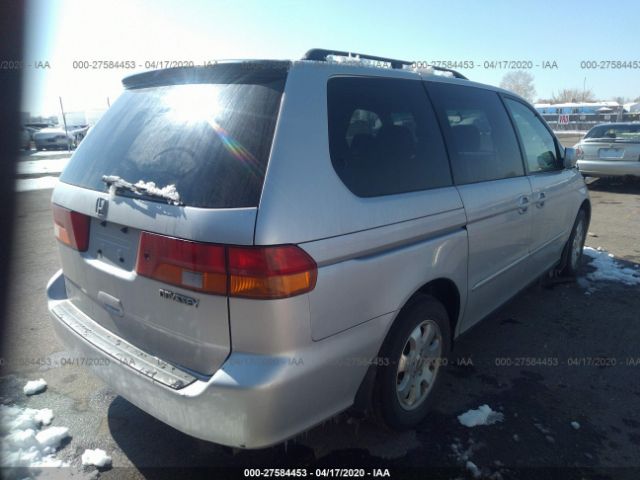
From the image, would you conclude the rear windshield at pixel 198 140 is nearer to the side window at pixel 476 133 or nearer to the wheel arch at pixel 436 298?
the wheel arch at pixel 436 298

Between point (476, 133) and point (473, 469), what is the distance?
2115 millimetres

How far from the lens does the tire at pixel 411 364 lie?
232 cm

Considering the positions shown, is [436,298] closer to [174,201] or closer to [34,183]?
[174,201]

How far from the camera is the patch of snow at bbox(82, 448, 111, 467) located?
7.63ft

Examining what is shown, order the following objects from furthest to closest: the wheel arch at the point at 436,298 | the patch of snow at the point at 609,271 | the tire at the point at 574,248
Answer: the patch of snow at the point at 609,271 → the tire at the point at 574,248 → the wheel arch at the point at 436,298

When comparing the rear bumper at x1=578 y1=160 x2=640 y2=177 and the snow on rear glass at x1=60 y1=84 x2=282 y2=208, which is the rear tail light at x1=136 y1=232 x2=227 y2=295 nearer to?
the snow on rear glass at x1=60 y1=84 x2=282 y2=208

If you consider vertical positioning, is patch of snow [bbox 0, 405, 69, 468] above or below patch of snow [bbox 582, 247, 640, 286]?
below

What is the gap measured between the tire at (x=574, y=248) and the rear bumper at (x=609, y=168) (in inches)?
251

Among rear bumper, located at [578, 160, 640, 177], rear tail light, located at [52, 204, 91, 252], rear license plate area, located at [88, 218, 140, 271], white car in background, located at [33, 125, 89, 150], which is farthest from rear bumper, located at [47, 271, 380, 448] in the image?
white car in background, located at [33, 125, 89, 150]

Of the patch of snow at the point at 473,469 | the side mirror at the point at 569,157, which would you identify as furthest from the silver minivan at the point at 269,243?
the side mirror at the point at 569,157

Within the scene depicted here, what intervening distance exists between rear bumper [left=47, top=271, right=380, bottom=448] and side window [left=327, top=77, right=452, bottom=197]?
76 centimetres

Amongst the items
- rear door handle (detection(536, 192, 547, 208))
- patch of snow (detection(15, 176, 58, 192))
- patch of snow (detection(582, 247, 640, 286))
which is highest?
rear door handle (detection(536, 192, 547, 208))

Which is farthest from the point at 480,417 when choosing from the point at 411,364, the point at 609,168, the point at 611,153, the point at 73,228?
the point at 611,153

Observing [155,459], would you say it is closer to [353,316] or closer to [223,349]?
[223,349]
